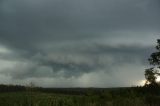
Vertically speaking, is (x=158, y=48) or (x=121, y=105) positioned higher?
(x=158, y=48)

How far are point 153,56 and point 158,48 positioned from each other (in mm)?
1829

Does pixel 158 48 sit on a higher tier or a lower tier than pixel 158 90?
higher

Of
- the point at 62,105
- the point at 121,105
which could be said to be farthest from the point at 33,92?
the point at 121,105

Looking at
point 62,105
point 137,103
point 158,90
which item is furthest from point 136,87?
point 62,105

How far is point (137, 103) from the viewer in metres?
48.3

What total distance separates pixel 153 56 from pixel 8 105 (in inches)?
1636

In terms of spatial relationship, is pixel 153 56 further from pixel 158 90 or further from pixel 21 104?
pixel 21 104

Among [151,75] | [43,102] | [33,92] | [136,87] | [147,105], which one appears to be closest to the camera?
[33,92]

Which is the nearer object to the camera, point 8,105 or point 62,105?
point 8,105

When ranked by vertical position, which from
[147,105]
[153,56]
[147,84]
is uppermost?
[153,56]

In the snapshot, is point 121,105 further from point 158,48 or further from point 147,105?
point 158,48

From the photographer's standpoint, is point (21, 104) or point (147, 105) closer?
point (21, 104)

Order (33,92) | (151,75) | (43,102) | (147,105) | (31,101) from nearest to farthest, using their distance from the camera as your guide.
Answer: (33,92)
(31,101)
(43,102)
(147,105)
(151,75)

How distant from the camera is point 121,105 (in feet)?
158
